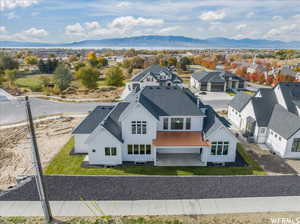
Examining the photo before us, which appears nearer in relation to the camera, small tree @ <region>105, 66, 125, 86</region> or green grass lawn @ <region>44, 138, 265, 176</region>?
green grass lawn @ <region>44, 138, 265, 176</region>

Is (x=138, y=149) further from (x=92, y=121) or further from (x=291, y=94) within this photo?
(x=291, y=94)

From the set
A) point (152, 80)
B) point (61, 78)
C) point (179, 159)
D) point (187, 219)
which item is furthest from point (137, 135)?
point (61, 78)

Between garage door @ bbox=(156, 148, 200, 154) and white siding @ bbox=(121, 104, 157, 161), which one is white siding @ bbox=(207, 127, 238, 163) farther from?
white siding @ bbox=(121, 104, 157, 161)

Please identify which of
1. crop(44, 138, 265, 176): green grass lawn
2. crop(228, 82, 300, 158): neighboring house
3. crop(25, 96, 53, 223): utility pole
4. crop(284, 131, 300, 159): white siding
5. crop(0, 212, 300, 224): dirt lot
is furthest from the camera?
crop(228, 82, 300, 158): neighboring house

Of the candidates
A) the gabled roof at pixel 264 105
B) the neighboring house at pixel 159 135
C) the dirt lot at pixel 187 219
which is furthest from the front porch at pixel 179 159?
the gabled roof at pixel 264 105

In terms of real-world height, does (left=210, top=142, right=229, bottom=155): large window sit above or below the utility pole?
below

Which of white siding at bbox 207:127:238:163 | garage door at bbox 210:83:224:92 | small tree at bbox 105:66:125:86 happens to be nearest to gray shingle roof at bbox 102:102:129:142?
white siding at bbox 207:127:238:163

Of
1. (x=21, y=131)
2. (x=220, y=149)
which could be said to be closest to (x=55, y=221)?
(x=220, y=149)
